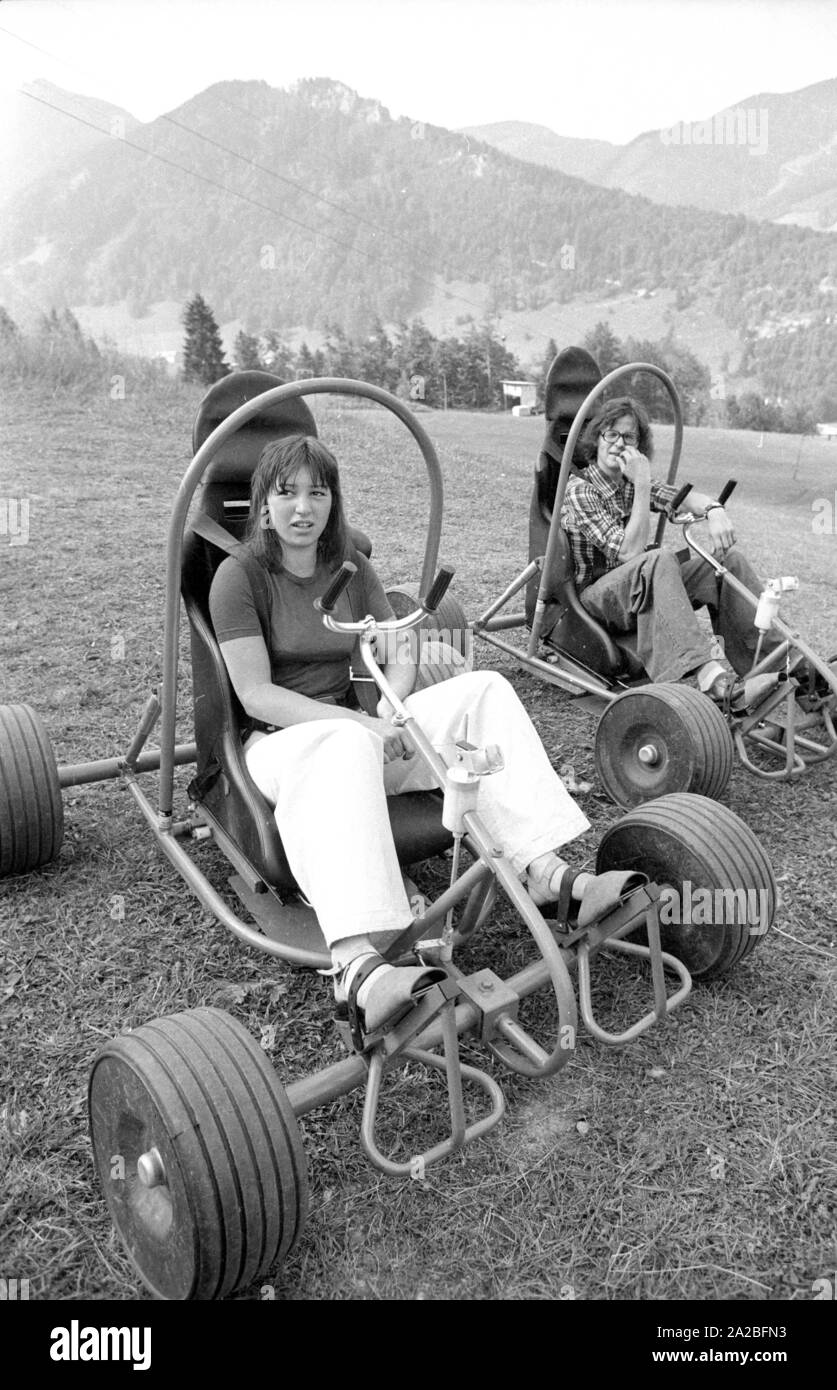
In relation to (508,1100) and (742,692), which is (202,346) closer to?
(742,692)

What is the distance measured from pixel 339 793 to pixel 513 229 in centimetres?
5608

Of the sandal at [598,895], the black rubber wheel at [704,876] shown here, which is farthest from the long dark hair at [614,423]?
the sandal at [598,895]

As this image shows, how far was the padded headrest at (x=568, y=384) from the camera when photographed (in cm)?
473

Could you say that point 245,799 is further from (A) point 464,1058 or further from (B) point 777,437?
(B) point 777,437

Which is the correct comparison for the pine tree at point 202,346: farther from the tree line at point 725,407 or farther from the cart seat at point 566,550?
the cart seat at point 566,550

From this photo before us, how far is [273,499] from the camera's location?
270 centimetres

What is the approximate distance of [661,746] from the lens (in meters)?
3.70

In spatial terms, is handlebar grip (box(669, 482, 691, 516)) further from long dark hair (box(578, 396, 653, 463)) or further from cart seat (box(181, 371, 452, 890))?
cart seat (box(181, 371, 452, 890))

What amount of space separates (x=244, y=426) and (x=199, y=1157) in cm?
223

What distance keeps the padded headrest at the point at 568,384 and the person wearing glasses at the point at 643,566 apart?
0.18 m

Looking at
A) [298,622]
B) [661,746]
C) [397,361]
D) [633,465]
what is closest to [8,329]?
[397,361]

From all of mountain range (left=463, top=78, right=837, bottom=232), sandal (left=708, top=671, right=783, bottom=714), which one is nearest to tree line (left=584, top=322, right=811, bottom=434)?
sandal (left=708, top=671, right=783, bottom=714)

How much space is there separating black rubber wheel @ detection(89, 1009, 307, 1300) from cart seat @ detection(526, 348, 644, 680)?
3.04 m

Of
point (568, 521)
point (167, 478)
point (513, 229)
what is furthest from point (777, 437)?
point (513, 229)
